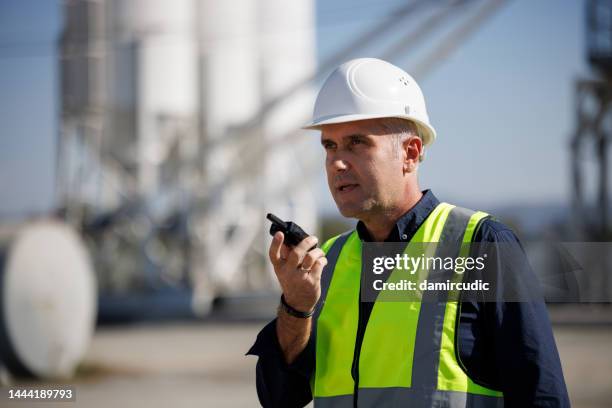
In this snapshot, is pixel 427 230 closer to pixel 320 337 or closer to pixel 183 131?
pixel 320 337

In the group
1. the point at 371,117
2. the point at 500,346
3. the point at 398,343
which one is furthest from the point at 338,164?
the point at 500,346

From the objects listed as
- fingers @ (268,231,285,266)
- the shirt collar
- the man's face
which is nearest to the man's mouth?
the man's face

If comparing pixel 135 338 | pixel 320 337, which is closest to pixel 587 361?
pixel 135 338

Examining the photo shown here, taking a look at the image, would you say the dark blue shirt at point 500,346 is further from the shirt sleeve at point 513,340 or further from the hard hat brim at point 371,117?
the hard hat brim at point 371,117

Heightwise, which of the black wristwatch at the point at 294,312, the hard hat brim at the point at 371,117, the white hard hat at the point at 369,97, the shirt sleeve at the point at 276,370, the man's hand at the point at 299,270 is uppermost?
the white hard hat at the point at 369,97

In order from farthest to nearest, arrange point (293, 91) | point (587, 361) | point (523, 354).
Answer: point (293, 91)
point (587, 361)
point (523, 354)

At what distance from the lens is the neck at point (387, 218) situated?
205 cm

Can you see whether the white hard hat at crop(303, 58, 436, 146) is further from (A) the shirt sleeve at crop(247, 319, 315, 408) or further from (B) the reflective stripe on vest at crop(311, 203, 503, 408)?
(A) the shirt sleeve at crop(247, 319, 315, 408)

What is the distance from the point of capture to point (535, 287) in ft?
5.92

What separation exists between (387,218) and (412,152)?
7.5 inches

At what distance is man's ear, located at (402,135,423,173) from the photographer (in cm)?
207

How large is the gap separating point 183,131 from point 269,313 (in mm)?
4803

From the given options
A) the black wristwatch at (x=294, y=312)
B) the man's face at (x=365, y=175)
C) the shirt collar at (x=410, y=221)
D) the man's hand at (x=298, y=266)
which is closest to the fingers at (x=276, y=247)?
the man's hand at (x=298, y=266)

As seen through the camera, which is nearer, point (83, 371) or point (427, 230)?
point (427, 230)
